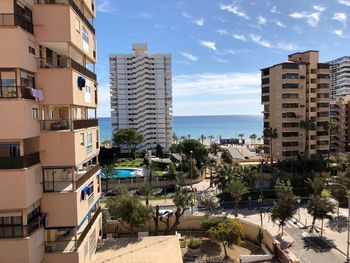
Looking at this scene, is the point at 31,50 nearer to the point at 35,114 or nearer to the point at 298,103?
the point at 35,114

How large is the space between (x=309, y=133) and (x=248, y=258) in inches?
2158

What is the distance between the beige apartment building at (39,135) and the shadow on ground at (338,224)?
31225 millimetres

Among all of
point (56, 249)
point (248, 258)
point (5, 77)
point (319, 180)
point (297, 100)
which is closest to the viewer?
point (5, 77)

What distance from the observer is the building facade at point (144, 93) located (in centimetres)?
12294

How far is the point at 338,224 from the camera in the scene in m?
40.6

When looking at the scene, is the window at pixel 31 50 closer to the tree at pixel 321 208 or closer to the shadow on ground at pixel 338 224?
the tree at pixel 321 208

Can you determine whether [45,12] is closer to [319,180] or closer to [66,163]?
[66,163]

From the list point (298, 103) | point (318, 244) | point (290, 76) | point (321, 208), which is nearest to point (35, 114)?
point (318, 244)

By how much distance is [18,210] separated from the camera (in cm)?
1708

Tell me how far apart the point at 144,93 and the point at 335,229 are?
9397cm

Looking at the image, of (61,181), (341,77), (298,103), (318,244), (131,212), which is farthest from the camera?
(341,77)

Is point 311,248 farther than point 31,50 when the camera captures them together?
Yes

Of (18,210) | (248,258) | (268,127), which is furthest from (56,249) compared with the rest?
(268,127)

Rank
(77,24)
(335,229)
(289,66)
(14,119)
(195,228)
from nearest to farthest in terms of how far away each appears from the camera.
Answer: (14,119), (77,24), (195,228), (335,229), (289,66)
